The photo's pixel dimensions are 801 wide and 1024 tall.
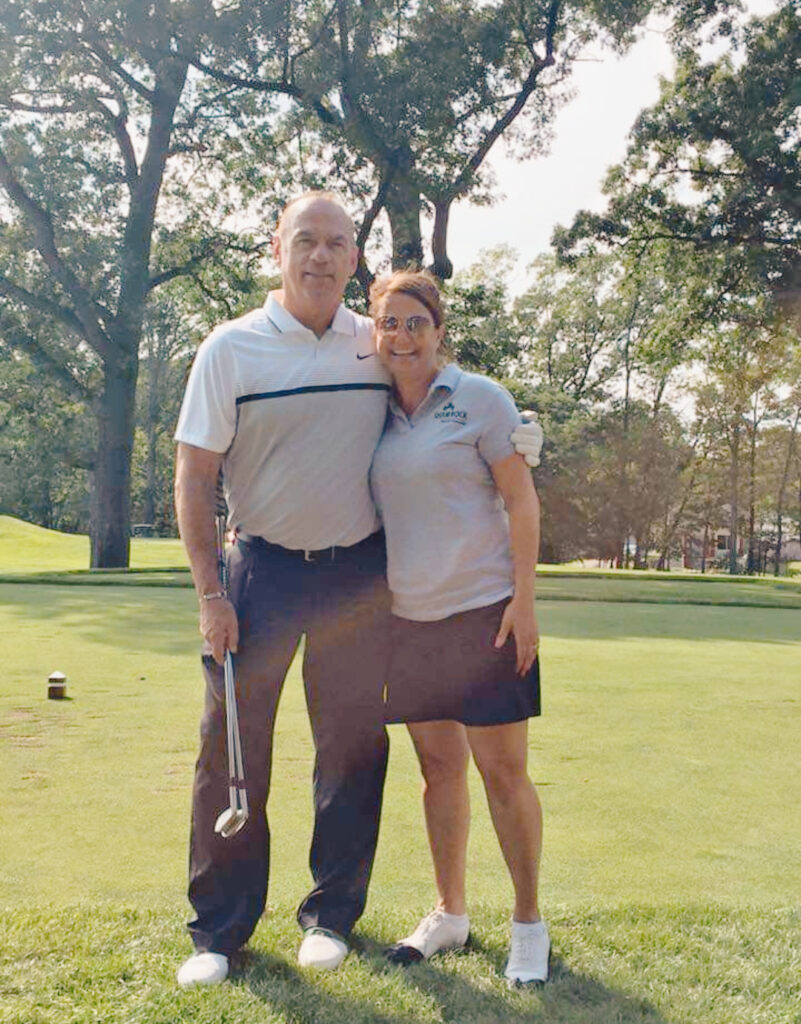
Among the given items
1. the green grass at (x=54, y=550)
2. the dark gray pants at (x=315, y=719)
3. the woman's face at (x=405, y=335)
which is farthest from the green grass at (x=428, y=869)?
the green grass at (x=54, y=550)

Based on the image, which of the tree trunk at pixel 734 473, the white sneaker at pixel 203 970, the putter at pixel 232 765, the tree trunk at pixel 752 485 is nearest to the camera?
the white sneaker at pixel 203 970

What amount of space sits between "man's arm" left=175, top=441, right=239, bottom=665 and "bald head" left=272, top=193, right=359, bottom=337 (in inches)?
20.0

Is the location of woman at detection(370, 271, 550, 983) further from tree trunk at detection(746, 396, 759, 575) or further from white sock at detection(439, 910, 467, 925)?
tree trunk at detection(746, 396, 759, 575)

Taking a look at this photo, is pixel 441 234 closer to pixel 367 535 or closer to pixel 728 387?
pixel 367 535

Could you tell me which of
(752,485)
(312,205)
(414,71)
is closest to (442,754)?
(312,205)

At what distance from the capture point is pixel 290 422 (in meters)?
3.17

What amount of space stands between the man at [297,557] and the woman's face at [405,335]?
101mm

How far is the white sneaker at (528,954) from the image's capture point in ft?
9.58

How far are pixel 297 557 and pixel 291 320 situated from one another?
68 centimetres

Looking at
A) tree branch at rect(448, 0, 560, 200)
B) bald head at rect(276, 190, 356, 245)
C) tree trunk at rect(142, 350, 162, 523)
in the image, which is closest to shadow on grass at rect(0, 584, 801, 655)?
bald head at rect(276, 190, 356, 245)

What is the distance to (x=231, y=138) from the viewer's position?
80.2 feet

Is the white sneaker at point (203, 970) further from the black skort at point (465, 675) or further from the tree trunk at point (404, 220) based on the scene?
the tree trunk at point (404, 220)

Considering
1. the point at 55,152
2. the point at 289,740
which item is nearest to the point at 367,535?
the point at 289,740

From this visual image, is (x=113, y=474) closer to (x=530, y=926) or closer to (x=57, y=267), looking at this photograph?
(x=57, y=267)
